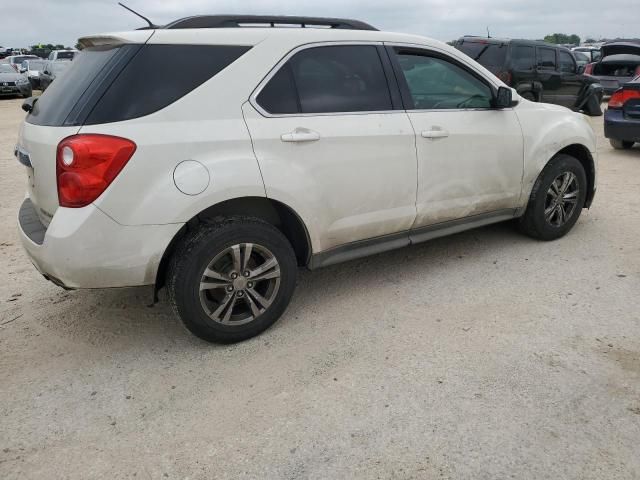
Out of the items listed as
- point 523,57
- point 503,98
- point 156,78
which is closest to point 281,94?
point 156,78

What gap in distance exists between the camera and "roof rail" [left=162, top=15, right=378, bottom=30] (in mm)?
3067

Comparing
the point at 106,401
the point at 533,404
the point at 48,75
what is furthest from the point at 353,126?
the point at 48,75

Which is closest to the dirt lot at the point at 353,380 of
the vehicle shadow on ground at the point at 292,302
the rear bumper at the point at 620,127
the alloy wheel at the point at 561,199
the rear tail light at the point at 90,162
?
the vehicle shadow on ground at the point at 292,302

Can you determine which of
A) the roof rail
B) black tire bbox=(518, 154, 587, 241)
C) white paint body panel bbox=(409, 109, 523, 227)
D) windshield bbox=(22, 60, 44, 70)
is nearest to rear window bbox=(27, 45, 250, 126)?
the roof rail

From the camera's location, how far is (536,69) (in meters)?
11.9

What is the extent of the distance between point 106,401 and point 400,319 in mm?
1749

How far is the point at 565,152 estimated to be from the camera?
186 inches

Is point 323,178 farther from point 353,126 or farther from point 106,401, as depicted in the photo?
point 106,401

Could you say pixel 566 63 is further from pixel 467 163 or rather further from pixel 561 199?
pixel 467 163

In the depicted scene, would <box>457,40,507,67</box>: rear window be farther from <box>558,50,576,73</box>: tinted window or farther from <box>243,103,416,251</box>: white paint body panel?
<box>243,103,416,251</box>: white paint body panel

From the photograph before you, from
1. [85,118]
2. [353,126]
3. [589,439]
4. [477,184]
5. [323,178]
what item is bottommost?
[589,439]

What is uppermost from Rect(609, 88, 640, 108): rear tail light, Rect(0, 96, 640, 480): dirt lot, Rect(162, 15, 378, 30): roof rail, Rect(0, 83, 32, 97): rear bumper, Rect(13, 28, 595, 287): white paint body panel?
Rect(0, 83, 32, 97): rear bumper

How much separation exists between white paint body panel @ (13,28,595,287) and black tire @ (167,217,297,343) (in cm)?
13

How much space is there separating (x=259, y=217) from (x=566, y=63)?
12221 millimetres
